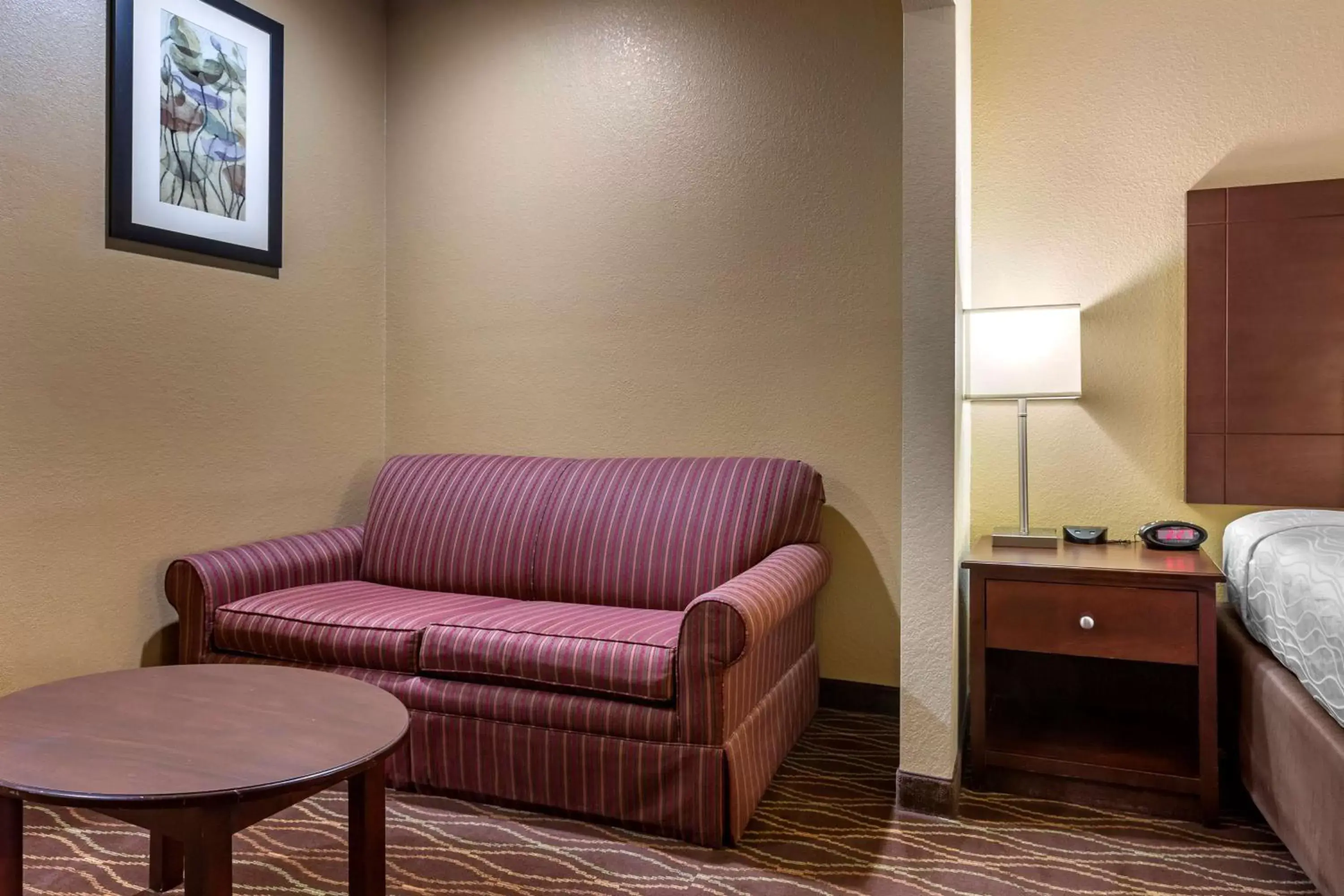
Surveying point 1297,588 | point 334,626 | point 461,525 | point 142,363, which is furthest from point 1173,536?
point 142,363

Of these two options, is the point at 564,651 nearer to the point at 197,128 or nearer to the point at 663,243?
the point at 663,243

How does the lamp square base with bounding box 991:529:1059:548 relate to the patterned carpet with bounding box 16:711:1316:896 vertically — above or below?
above

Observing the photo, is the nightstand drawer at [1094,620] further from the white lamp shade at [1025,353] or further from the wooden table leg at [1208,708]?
the white lamp shade at [1025,353]

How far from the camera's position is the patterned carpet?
1791 millimetres

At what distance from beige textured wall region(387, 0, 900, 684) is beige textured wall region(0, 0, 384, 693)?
0.28m

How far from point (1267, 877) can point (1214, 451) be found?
1250 mm

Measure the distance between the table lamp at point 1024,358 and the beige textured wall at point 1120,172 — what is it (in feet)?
1.14

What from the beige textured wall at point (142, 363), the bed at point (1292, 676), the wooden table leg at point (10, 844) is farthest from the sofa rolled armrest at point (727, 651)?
the beige textured wall at point (142, 363)

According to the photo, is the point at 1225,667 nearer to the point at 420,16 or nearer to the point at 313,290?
the point at 313,290

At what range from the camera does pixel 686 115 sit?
3027mm

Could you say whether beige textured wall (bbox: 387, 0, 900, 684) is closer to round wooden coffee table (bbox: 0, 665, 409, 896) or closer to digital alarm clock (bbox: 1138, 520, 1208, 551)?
digital alarm clock (bbox: 1138, 520, 1208, 551)

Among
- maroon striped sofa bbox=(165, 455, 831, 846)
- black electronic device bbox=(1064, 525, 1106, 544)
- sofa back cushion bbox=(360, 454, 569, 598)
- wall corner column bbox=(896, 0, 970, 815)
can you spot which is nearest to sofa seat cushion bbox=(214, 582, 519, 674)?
maroon striped sofa bbox=(165, 455, 831, 846)

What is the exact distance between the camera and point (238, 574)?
2.54 metres

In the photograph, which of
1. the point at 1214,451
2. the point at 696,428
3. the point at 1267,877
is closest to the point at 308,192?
the point at 696,428
